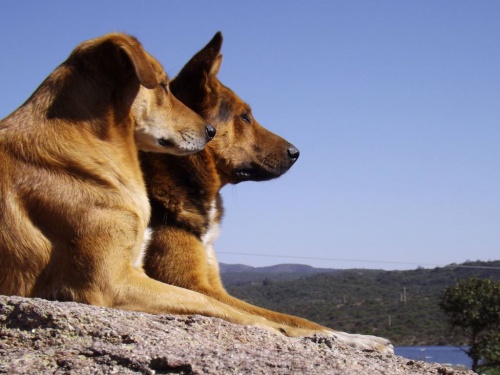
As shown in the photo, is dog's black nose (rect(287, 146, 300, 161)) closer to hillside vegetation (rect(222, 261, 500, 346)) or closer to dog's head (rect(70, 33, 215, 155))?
dog's head (rect(70, 33, 215, 155))

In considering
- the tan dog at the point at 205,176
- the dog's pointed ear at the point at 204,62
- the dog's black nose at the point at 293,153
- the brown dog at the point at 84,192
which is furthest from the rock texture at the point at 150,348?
the dog's black nose at the point at 293,153

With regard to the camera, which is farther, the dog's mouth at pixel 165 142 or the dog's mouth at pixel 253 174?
the dog's mouth at pixel 253 174

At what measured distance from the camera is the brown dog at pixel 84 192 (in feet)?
15.5

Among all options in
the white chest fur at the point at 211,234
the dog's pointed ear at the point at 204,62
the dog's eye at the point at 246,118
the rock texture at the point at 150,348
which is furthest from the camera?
the dog's eye at the point at 246,118

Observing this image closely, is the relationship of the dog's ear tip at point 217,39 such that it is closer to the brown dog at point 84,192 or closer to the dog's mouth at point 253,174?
the dog's mouth at point 253,174

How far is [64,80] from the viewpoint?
5348 mm

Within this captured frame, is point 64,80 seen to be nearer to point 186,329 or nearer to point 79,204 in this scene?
point 79,204

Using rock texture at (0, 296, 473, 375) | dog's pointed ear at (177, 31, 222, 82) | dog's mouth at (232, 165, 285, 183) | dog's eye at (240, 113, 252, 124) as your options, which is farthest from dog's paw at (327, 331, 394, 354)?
dog's pointed ear at (177, 31, 222, 82)

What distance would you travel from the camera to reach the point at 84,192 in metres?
4.89

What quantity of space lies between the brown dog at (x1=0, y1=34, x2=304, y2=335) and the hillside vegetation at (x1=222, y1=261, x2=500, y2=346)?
40.6 m

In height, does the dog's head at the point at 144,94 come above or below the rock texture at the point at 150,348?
above

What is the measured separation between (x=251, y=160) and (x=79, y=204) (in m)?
2.84

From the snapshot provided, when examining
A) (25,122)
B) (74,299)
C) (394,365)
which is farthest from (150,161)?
(394,365)

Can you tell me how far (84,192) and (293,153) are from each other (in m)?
3.23
